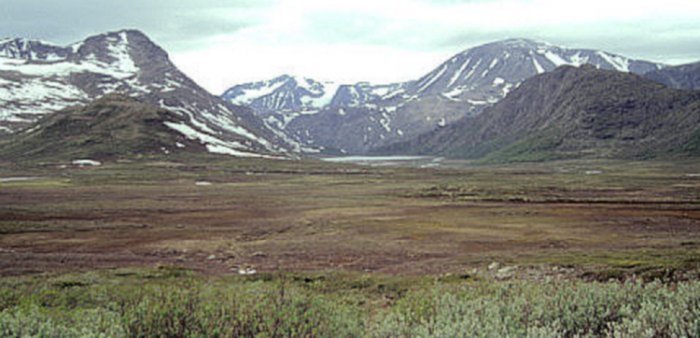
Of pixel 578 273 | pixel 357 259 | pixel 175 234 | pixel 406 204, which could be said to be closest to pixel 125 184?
pixel 406 204

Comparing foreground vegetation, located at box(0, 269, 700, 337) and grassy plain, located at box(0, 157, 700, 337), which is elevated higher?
foreground vegetation, located at box(0, 269, 700, 337)

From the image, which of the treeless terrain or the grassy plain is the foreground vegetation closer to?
the grassy plain

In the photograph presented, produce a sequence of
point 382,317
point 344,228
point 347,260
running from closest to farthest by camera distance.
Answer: point 382,317, point 347,260, point 344,228

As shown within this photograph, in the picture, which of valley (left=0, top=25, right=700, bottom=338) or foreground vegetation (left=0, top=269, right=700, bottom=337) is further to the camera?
valley (left=0, top=25, right=700, bottom=338)

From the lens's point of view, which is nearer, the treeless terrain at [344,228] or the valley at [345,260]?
the valley at [345,260]

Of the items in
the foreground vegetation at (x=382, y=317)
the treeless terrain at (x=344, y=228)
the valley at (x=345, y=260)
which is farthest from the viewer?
the treeless terrain at (x=344, y=228)

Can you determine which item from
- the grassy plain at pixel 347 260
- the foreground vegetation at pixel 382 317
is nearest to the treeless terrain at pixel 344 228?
the grassy plain at pixel 347 260

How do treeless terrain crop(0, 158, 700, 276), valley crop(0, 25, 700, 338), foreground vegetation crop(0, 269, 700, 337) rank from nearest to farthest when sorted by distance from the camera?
foreground vegetation crop(0, 269, 700, 337) → valley crop(0, 25, 700, 338) → treeless terrain crop(0, 158, 700, 276)

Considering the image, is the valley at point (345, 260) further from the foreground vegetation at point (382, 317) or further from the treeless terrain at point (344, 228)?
the treeless terrain at point (344, 228)

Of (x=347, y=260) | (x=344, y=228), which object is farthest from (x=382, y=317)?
(x=344, y=228)

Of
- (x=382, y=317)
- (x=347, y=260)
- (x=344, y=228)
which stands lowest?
(x=344, y=228)

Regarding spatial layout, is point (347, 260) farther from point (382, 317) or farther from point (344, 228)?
point (382, 317)

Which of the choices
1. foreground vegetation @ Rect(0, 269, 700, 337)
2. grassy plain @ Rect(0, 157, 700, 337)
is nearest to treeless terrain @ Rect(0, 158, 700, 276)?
grassy plain @ Rect(0, 157, 700, 337)

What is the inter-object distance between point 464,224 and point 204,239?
24847 millimetres
